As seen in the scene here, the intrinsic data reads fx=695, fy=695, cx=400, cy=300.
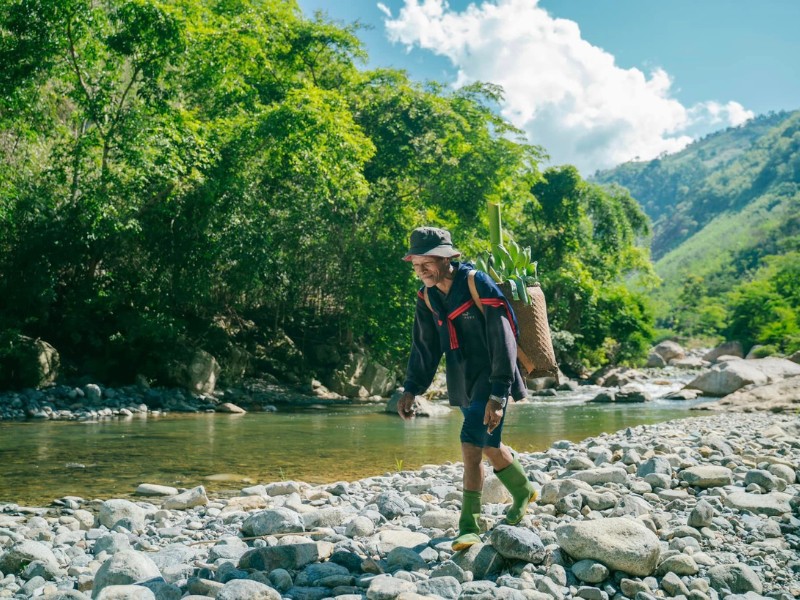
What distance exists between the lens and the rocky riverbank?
3.16 metres

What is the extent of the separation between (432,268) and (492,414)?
864mm

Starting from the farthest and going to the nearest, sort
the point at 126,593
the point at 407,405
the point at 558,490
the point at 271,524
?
1. the point at 558,490
2. the point at 271,524
3. the point at 407,405
4. the point at 126,593

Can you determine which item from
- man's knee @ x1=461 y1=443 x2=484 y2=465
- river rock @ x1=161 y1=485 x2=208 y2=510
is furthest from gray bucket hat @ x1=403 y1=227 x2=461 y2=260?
river rock @ x1=161 y1=485 x2=208 y2=510

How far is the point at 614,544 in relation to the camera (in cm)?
331

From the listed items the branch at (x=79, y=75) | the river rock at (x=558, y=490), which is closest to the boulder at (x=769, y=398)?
the river rock at (x=558, y=490)

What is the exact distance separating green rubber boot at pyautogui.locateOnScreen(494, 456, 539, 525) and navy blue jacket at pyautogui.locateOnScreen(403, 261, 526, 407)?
1.42ft

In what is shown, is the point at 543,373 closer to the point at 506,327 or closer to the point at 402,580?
the point at 506,327

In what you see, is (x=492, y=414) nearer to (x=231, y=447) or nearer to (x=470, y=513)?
(x=470, y=513)

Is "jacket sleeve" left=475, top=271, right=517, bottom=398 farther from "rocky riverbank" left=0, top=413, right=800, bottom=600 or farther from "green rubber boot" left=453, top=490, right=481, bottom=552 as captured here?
"rocky riverbank" left=0, top=413, right=800, bottom=600

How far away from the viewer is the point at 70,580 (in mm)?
3447

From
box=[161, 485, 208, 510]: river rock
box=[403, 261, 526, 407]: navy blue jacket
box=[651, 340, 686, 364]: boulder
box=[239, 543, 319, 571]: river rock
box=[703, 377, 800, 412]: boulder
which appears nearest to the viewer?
box=[239, 543, 319, 571]: river rock

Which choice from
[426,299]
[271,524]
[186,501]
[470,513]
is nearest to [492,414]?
[470,513]

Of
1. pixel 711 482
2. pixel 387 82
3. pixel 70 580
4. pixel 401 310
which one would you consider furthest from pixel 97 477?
pixel 387 82

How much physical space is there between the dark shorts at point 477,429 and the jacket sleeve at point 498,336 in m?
0.16
